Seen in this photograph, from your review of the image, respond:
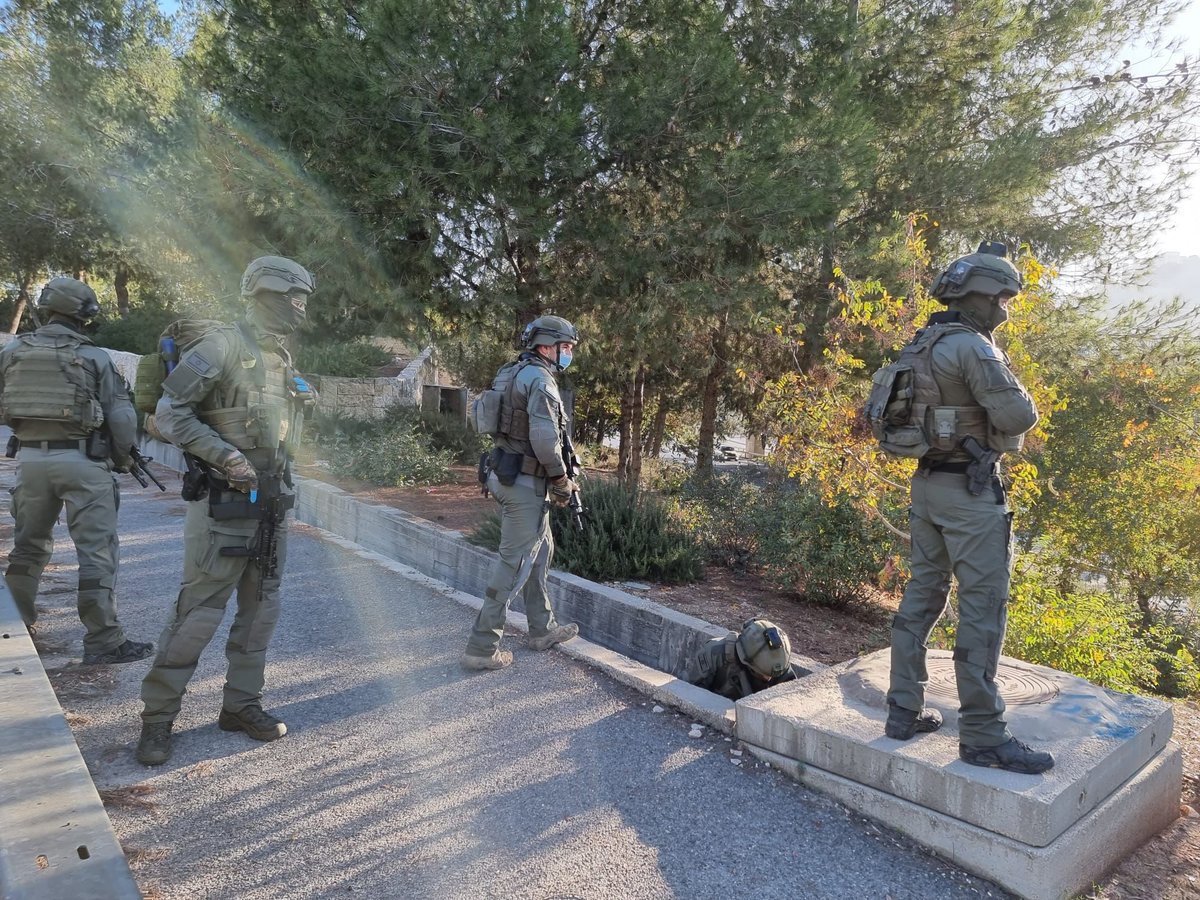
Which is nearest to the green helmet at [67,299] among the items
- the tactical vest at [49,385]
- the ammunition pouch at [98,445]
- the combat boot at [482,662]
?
the tactical vest at [49,385]

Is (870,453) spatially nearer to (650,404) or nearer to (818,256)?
(818,256)

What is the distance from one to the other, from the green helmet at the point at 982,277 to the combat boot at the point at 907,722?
160 cm

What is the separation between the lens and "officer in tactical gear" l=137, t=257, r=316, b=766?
304cm

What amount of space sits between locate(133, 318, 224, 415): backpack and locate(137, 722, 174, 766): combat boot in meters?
1.31

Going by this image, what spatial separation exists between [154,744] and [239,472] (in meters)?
1.16

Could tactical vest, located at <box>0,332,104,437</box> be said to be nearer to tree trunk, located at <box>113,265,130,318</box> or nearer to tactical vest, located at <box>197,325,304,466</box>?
tactical vest, located at <box>197,325,304,466</box>

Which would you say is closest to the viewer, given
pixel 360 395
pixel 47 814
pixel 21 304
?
pixel 47 814

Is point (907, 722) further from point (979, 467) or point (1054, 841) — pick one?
point (979, 467)

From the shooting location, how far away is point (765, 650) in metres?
3.93

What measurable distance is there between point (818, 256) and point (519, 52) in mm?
4297

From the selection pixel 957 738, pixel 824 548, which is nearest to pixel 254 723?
pixel 957 738

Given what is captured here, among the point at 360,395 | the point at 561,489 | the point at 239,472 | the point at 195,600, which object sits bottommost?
the point at 195,600

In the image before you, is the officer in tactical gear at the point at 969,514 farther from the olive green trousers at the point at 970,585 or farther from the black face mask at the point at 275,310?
the black face mask at the point at 275,310

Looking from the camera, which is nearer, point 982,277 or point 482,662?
point 982,277
